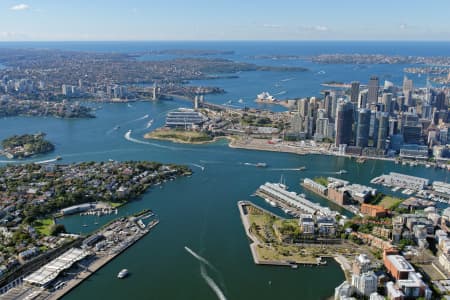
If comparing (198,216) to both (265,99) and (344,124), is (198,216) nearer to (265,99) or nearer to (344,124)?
(344,124)

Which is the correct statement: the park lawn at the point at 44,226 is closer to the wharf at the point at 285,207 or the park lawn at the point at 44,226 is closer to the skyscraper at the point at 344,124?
the wharf at the point at 285,207

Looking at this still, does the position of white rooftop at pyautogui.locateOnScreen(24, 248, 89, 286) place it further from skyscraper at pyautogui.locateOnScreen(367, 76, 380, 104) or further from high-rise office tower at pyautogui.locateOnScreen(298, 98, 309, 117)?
skyscraper at pyautogui.locateOnScreen(367, 76, 380, 104)

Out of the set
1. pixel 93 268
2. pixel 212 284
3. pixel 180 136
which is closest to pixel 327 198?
pixel 212 284

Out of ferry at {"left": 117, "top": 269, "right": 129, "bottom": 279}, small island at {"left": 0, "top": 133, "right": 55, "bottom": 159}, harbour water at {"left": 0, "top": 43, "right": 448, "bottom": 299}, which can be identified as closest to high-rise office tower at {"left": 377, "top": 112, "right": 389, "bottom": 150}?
harbour water at {"left": 0, "top": 43, "right": 448, "bottom": 299}

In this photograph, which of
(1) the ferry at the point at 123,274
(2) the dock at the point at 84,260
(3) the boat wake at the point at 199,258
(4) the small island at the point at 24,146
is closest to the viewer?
(2) the dock at the point at 84,260

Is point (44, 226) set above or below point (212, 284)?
above

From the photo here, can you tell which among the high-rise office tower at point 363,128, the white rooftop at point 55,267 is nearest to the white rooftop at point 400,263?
the white rooftop at point 55,267
